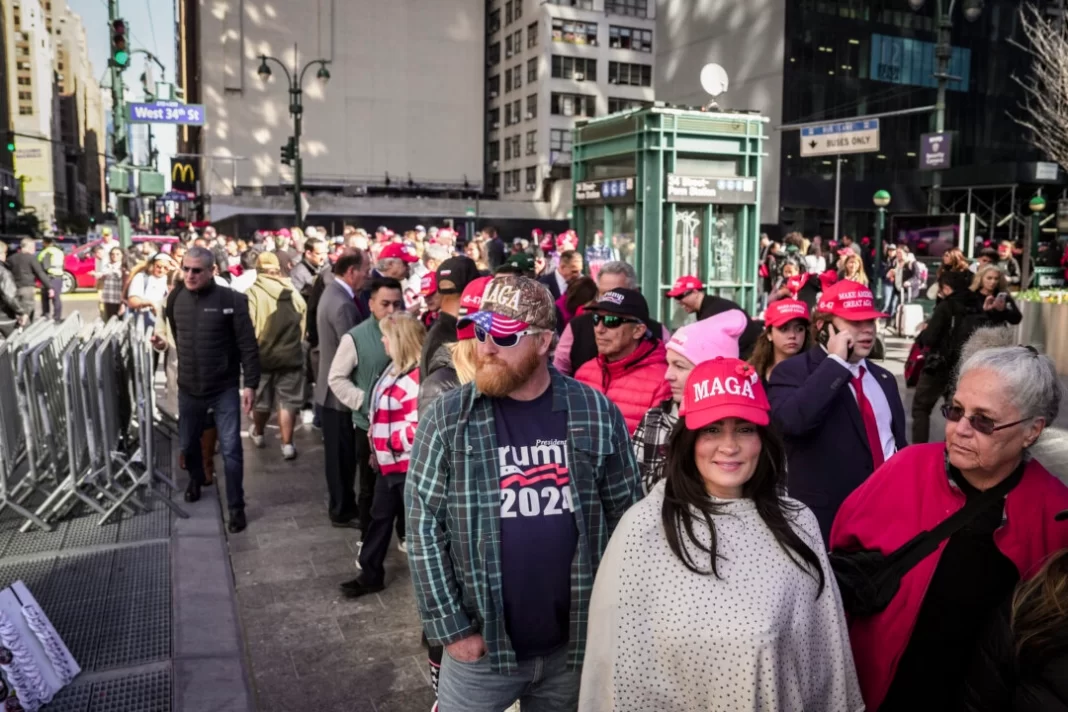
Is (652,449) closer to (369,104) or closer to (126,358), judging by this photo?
(126,358)

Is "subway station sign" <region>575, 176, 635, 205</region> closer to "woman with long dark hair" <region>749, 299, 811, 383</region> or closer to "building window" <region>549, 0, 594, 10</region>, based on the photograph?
"woman with long dark hair" <region>749, 299, 811, 383</region>

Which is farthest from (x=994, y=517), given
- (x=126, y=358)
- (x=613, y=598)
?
(x=126, y=358)

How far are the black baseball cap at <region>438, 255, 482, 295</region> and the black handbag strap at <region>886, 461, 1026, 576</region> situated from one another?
3.61 m

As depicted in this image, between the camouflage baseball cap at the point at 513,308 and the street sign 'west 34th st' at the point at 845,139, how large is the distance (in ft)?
55.3

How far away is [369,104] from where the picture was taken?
76.1 m

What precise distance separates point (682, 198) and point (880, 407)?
9725 millimetres

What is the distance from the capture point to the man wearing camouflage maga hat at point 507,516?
9.34 ft

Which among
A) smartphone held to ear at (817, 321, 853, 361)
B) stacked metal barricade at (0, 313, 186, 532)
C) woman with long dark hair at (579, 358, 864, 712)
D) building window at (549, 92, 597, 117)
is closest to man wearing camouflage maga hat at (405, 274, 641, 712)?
woman with long dark hair at (579, 358, 864, 712)

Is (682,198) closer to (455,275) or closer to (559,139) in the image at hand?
(455,275)

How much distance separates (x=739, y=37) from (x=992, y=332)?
52.9m

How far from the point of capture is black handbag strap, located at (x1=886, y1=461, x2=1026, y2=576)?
2.51 m

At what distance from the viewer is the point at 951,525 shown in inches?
99.0

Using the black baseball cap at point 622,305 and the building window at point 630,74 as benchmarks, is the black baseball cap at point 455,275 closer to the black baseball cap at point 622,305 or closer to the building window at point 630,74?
the black baseball cap at point 622,305

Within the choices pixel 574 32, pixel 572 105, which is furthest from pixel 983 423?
pixel 574 32
